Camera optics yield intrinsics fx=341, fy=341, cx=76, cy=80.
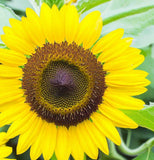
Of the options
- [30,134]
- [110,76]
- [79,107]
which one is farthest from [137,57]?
[30,134]

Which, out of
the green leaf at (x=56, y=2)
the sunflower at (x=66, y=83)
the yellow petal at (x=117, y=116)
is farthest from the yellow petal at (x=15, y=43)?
the yellow petal at (x=117, y=116)

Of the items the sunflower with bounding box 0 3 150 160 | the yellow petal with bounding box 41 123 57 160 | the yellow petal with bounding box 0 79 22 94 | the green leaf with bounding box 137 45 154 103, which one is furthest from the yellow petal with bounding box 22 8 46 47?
the green leaf with bounding box 137 45 154 103

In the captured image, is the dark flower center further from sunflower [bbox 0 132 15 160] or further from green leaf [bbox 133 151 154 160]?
green leaf [bbox 133 151 154 160]

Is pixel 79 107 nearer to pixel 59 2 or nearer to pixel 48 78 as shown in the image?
pixel 48 78

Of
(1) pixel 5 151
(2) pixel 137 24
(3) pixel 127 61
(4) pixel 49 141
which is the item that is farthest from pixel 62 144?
(2) pixel 137 24

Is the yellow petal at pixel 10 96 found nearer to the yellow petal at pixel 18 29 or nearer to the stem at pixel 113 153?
the yellow petal at pixel 18 29

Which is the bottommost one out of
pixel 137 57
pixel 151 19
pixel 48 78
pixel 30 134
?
pixel 30 134

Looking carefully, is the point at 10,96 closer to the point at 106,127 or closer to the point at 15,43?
the point at 15,43
